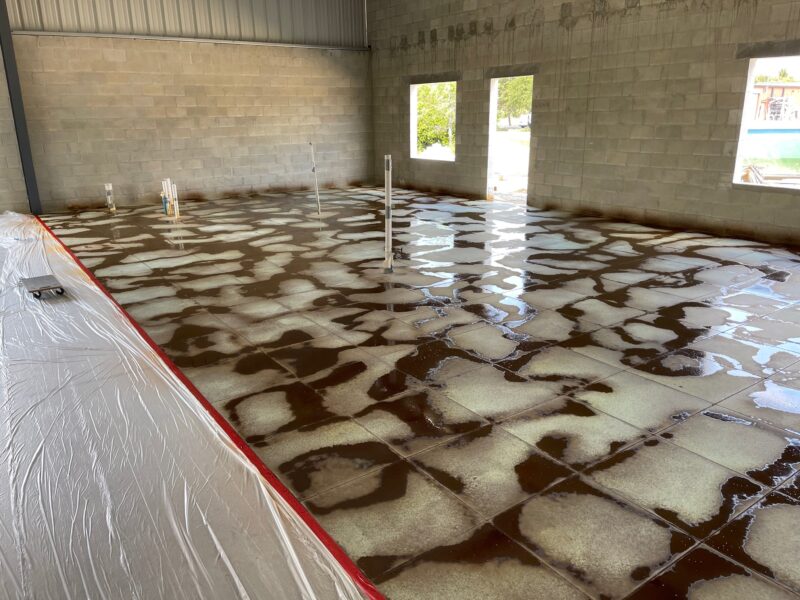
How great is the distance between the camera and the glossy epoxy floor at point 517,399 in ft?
7.16

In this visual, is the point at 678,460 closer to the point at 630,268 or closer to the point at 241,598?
the point at 241,598

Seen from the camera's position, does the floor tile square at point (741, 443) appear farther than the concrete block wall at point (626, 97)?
No

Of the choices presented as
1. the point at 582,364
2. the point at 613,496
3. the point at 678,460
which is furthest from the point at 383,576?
the point at 582,364

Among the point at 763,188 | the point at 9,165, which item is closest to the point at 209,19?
the point at 9,165

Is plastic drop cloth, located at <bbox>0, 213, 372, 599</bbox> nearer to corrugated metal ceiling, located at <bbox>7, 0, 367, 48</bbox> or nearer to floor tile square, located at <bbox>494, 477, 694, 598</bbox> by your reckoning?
floor tile square, located at <bbox>494, 477, 694, 598</bbox>

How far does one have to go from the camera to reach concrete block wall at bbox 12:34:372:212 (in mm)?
10133

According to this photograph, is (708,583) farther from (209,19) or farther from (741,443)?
(209,19)

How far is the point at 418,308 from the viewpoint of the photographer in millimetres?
4906

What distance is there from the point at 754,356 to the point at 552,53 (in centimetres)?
695

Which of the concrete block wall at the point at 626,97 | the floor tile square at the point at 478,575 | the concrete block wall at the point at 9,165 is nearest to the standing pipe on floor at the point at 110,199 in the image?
the concrete block wall at the point at 9,165

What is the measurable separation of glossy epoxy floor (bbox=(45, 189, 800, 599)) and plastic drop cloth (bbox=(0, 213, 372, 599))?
220 mm

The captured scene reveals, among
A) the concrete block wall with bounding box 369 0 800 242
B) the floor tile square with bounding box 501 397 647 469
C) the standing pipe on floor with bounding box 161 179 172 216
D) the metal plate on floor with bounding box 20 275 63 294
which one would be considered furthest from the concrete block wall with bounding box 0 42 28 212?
the floor tile square with bounding box 501 397 647 469

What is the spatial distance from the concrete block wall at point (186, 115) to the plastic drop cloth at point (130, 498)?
25.5 ft

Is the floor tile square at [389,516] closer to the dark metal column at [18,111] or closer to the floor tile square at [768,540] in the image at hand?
the floor tile square at [768,540]
